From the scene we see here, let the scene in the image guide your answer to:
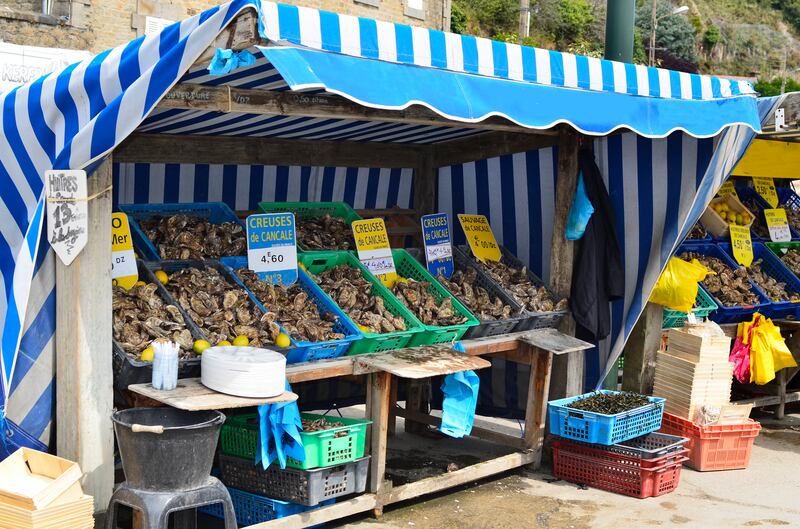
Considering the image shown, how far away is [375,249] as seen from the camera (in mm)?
6625

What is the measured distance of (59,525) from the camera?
4148mm

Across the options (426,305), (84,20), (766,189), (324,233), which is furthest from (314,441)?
(84,20)

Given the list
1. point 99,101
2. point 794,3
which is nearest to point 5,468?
point 99,101

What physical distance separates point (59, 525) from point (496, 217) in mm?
4504

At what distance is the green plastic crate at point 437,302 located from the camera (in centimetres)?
609

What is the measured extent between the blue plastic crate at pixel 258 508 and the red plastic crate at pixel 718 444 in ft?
10.0

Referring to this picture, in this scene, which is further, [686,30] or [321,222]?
[686,30]

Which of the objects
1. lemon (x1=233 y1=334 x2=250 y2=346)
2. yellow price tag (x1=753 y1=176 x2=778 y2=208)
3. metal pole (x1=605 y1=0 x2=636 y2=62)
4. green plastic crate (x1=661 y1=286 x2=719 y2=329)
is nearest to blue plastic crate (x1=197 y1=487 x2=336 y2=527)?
lemon (x1=233 y1=334 x2=250 y2=346)

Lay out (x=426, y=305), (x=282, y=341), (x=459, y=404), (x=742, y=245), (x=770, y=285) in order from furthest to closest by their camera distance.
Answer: (x=742, y=245) → (x=770, y=285) → (x=426, y=305) → (x=459, y=404) → (x=282, y=341)

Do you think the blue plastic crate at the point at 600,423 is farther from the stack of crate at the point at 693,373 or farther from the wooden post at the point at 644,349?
the wooden post at the point at 644,349

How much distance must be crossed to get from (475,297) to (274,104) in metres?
2.45

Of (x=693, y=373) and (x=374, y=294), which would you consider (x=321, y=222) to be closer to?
(x=374, y=294)

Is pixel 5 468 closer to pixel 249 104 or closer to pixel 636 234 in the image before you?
pixel 249 104

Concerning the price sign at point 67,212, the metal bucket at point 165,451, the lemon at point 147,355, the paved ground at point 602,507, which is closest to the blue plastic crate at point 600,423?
the paved ground at point 602,507
